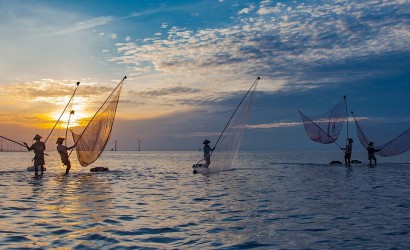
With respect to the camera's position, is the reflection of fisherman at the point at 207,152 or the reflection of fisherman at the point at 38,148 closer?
the reflection of fisherman at the point at 38,148

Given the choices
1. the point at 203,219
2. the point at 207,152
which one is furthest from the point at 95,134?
the point at 203,219

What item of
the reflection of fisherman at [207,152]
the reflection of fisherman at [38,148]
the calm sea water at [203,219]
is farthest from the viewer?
the reflection of fisherman at [207,152]

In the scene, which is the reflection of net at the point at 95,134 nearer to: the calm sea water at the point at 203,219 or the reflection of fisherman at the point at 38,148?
the reflection of fisherman at the point at 38,148

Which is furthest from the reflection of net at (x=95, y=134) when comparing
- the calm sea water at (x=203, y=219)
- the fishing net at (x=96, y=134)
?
the calm sea water at (x=203, y=219)

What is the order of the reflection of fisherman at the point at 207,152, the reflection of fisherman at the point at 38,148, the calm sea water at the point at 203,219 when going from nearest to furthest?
the calm sea water at the point at 203,219, the reflection of fisherman at the point at 38,148, the reflection of fisherman at the point at 207,152

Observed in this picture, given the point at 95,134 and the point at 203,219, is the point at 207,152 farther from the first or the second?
the point at 203,219

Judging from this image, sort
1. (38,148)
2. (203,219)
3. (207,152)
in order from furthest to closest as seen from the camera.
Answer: (207,152), (38,148), (203,219)

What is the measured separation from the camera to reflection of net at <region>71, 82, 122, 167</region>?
33000mm

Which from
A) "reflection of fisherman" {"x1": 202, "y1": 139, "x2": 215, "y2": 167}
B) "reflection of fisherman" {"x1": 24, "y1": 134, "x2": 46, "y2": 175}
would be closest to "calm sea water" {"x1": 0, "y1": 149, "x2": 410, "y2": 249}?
"reflection of fisherman" {"x1": 24, "y1": 134, "x2": 46, "y2": 175}

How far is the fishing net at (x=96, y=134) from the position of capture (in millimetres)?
32969

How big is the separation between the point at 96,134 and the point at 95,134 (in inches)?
3.2

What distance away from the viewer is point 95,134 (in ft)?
109

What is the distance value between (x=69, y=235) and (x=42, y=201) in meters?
7.46

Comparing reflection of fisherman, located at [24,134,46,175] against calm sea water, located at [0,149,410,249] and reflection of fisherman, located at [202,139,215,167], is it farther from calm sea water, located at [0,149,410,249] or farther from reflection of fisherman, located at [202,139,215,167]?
reflection of fisherman, located at [202,139,215,167]
